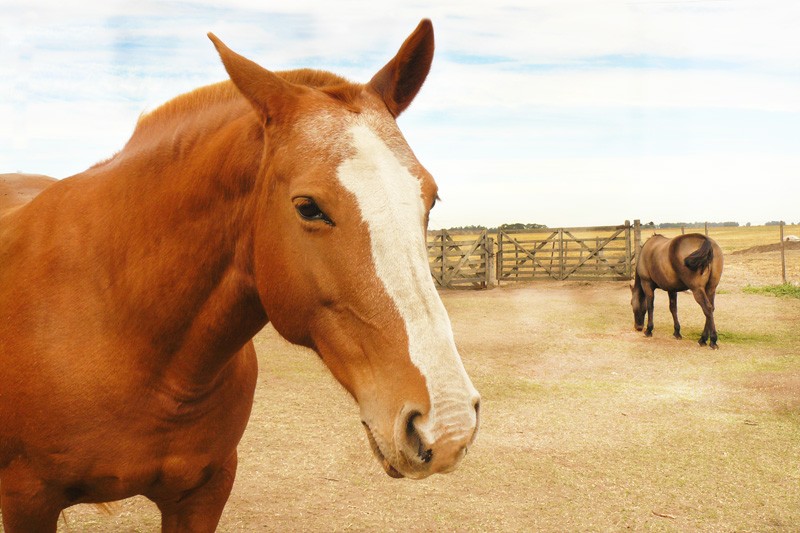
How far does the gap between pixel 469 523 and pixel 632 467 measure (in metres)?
2.05

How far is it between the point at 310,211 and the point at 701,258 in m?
12.2

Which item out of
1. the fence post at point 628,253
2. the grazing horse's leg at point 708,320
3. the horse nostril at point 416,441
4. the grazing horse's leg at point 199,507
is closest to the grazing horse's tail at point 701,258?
the grazing horse's leg at point 708,320

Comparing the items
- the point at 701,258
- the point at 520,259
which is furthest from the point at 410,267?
the point at 520,259

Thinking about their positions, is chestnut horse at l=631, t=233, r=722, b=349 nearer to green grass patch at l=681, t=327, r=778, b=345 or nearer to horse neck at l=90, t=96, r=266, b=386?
green grass patch at l=681, t=327, r=778, b=345

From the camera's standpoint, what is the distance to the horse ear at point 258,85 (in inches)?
74.4

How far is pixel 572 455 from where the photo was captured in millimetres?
6117

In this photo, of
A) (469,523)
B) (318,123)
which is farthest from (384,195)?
(469,523)

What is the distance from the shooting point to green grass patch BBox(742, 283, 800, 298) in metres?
18.2

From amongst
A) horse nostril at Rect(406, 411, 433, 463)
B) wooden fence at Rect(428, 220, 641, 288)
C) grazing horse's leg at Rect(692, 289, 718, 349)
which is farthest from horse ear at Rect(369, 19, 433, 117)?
wooden fence at Rect(428, 220, 641, 288)

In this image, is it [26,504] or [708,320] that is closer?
[26,504]

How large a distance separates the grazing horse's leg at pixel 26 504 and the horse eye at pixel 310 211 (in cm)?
159

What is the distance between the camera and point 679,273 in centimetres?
1287

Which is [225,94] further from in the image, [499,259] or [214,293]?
[499,259]

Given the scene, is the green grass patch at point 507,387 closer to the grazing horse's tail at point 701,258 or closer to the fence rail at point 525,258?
the grazing horse's tail at point 701,258
